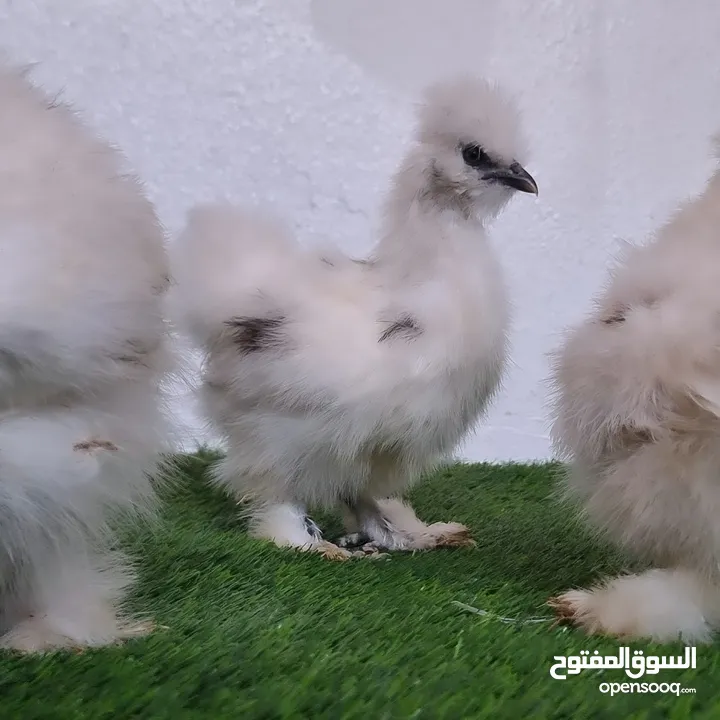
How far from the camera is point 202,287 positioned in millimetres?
1385

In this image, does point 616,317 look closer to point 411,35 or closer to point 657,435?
point 657,435

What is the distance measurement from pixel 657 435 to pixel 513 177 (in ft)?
2.01

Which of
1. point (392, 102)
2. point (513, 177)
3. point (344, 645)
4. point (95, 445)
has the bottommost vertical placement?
point (344, 645)

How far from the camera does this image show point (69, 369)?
0.78m

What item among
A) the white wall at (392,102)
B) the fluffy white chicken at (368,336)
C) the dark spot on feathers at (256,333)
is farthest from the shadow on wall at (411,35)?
the dark spot on feathers at (256,333)

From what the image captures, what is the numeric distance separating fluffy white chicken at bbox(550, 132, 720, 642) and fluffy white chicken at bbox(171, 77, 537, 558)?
0.95 ft

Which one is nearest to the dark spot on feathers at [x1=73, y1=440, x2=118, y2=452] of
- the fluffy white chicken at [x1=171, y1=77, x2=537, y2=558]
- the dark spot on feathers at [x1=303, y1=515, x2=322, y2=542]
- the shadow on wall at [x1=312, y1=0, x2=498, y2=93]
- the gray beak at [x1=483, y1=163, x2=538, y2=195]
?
the fluffy white chicken at [x1=171, y1=77, x2=537, y2=558]

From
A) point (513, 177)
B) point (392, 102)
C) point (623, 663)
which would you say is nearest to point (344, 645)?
point (623, 663)

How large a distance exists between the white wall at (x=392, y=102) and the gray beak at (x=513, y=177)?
2.91 feet

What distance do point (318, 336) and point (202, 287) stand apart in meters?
0.25

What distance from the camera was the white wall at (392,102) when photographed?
2.06 meters

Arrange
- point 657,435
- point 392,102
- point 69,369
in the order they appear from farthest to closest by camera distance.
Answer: point 392,102, point 657,435, point 69,369

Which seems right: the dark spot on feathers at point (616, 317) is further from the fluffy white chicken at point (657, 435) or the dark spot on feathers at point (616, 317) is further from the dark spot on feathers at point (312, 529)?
the dark spot on feathers at point (312, 529)

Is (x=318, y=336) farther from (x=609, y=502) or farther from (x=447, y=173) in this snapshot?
(x=609, y=502)
